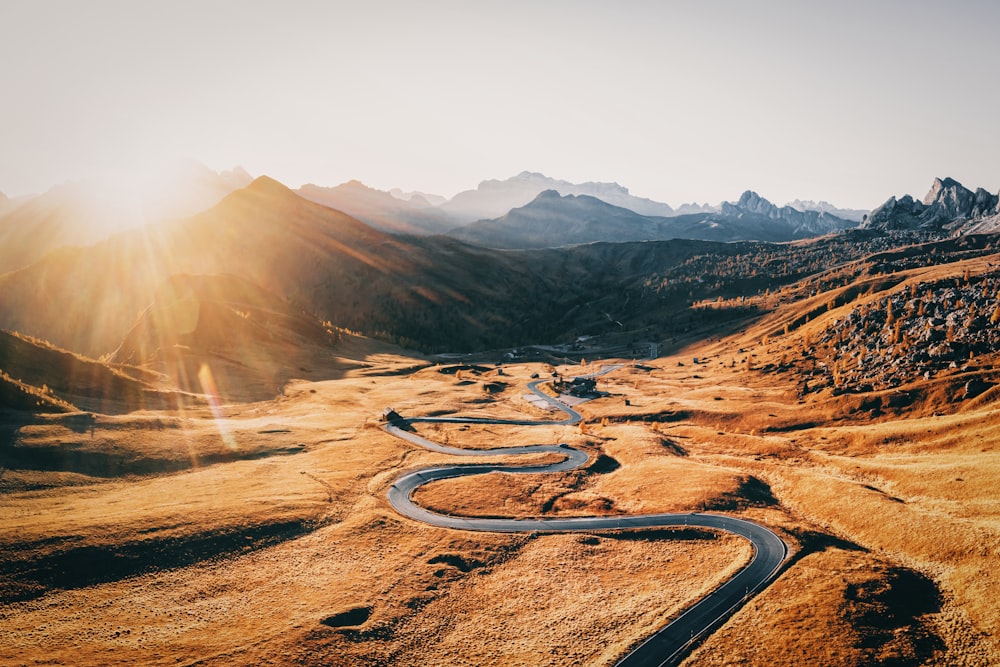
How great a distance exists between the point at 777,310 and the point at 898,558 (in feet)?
523

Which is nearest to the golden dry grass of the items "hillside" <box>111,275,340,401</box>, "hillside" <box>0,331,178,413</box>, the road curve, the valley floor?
the valley floor

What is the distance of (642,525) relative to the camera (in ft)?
201

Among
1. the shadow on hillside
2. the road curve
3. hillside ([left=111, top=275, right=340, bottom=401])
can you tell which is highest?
hillside ([left=111, top=275, right=340, bottom=401])

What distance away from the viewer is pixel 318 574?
48906 mm

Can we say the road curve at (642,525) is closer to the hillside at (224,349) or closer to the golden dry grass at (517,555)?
the golden dry grass at (517,555)

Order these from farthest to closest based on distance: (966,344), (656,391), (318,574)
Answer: (656,391)
(966,344)
(318,574)

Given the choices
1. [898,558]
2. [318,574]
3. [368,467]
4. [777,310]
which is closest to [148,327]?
[368,467]

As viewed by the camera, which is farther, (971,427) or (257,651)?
(971,427)

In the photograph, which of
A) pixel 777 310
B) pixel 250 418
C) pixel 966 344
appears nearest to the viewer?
pixel 966 344

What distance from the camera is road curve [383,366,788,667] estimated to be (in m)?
39.8

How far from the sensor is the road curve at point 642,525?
3984cm

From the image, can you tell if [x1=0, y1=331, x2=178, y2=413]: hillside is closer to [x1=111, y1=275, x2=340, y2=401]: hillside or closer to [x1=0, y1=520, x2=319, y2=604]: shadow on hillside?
[x1=111, y1=275, x2=340, y2=401]: hillside

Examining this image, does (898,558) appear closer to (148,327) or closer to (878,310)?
(878,310)

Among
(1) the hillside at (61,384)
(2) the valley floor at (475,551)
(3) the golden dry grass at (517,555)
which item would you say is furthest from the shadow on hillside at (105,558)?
(1) the hillside at (61,384)
